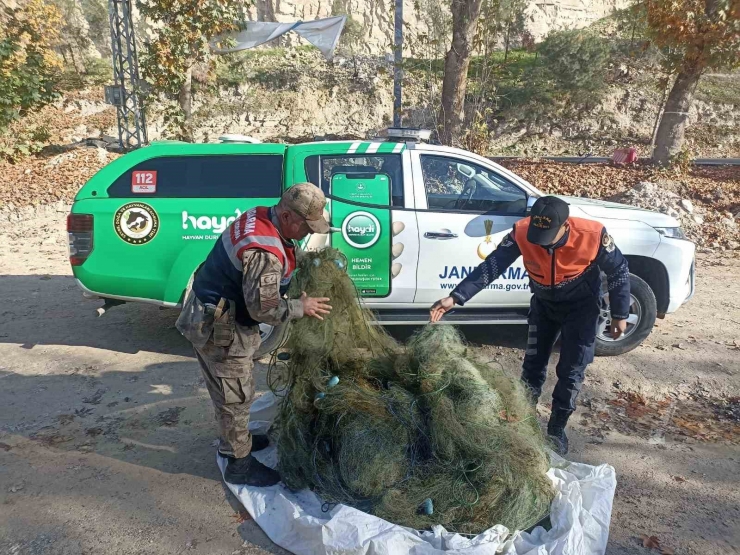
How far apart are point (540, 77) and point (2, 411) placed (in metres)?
27.4

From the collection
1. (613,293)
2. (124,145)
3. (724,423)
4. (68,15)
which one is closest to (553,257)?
(613,293)

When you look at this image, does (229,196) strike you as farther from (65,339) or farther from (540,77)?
(540,77)

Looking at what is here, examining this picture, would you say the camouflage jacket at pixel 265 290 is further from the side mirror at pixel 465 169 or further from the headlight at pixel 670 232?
the headlight at pixel 670 232

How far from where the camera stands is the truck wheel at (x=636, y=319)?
5.13m

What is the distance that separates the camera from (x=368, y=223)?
198 inches

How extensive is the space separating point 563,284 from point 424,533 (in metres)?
1.73

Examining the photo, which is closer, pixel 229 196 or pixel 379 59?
pixel 229 196

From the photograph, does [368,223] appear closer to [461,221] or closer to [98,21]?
[461,221]

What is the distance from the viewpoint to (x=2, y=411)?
14.0 feet

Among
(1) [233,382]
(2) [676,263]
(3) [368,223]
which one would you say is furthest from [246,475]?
(2) [676,263]

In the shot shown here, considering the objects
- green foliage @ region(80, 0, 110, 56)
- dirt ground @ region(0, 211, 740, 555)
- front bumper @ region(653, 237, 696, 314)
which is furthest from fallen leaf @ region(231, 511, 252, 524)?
green foliage @ region(80, 0, 110, 56)

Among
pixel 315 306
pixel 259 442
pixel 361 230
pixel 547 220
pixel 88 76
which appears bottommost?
pixel 259 442

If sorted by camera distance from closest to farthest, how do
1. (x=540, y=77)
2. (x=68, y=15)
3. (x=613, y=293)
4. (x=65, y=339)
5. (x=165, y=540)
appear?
(x=165, y=540), (x=613, y=293), (x=65, y=339), (x=540, y=77), (x=68, y=15)

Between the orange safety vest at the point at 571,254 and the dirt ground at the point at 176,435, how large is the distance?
1.28 metres
